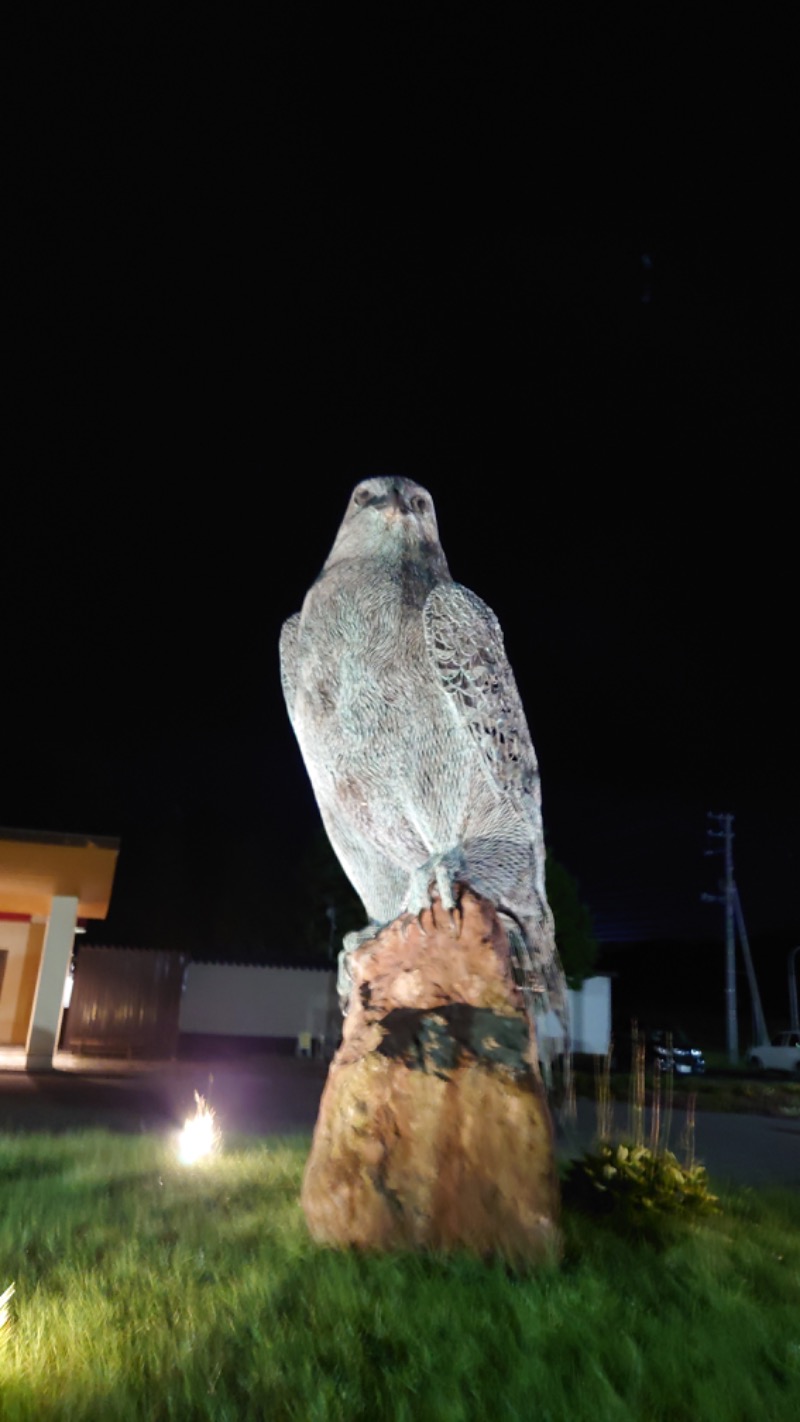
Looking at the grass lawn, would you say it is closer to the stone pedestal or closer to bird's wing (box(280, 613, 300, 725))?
the stone pedestal

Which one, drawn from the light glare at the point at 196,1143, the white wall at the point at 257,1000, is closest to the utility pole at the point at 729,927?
the white wall at the point at 257,1000

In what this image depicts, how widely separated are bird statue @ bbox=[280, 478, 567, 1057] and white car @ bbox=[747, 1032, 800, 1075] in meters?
21.5

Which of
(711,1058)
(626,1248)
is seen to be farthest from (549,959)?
(711,1058)

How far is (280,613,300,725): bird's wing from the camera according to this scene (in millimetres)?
4473

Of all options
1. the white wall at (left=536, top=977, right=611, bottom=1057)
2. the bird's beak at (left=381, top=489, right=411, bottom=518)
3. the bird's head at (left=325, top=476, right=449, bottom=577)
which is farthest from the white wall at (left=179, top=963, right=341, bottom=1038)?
the bird's beak at (left=381, top=489, right=411, bottom=518)

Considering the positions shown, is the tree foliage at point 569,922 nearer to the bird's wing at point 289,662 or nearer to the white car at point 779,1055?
the white car at point 779,1055

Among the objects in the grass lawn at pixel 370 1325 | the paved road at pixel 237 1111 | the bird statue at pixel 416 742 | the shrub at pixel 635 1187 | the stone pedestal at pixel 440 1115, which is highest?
the bird statue at pixel 416 742

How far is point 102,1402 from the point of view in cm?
233

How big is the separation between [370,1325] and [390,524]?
3033mm

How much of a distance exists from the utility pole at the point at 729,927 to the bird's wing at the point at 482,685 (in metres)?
21.7

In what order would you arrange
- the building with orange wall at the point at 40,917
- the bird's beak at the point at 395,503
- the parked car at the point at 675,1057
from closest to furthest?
1. the bird's beak at the point at 395,503
2. the building with orange wall at the point at 40,917
3. the parked car at the point at 675,1057

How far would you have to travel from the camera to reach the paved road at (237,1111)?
7922 millimetres

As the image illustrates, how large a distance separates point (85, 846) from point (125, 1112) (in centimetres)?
394

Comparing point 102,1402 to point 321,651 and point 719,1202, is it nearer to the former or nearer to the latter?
point 321,651
